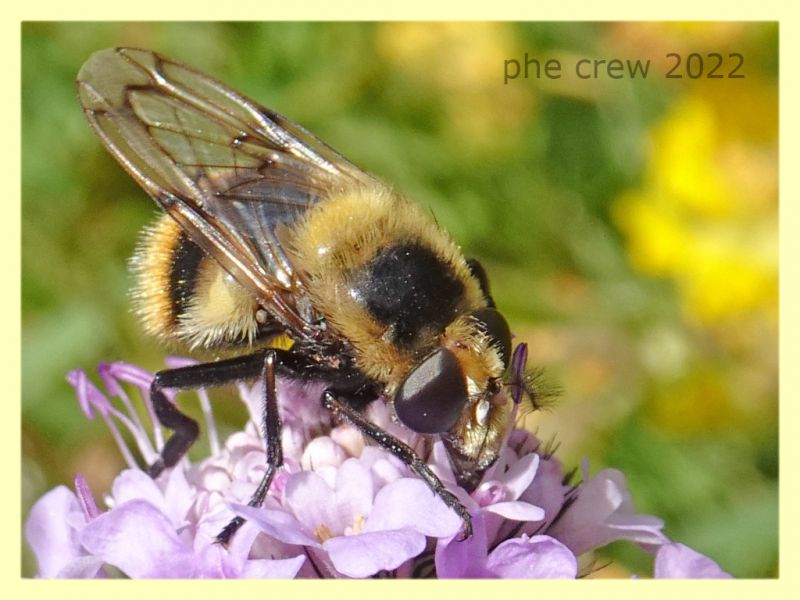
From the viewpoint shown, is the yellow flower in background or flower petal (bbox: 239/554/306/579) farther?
the yellow flower in background

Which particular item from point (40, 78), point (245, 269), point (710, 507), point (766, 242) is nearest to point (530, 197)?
point (766, 242)

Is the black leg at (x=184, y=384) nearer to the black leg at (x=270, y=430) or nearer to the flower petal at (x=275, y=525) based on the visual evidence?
the black leg at (x=270, y=430)

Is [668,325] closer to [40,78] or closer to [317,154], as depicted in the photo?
[317,154]

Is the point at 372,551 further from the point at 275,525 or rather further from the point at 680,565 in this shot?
the point at 680,565

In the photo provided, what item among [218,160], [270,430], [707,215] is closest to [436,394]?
[270,430]

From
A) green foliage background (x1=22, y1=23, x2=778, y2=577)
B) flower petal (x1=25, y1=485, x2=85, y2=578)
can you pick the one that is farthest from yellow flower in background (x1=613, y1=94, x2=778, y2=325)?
flower petal (x1=25, y1=485, x2=85, y2=578)

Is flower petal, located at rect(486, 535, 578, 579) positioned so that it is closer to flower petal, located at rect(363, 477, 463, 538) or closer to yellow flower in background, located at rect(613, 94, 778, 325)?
flower petal, located at rect(363, 477, 463, 538)

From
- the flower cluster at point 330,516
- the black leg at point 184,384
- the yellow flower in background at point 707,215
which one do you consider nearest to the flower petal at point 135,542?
the flower cluster at point 330,516
